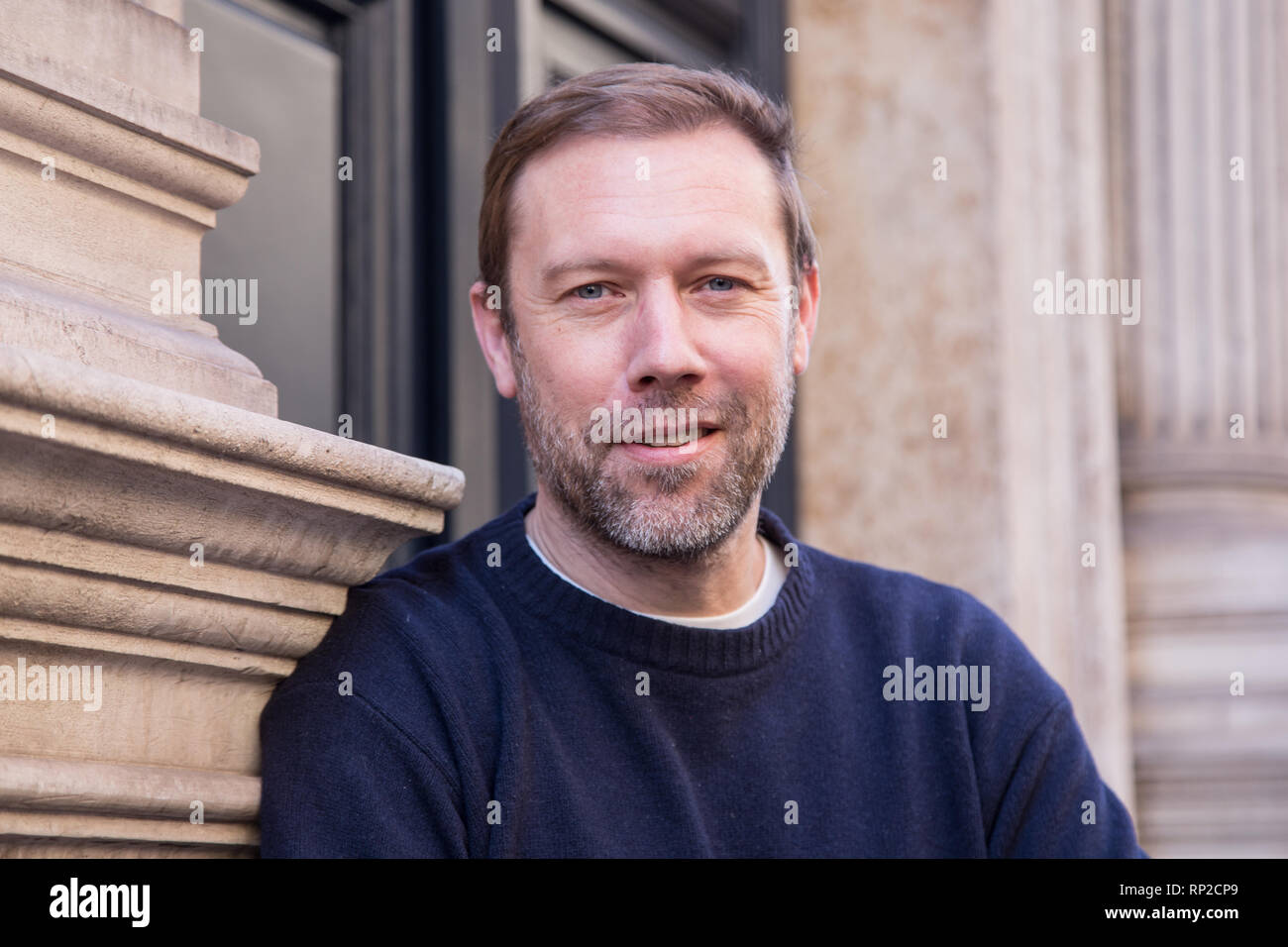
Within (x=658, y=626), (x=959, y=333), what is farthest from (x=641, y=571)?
(x=959, y=333)

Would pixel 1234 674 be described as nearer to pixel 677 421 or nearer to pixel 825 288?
pixel 825 288

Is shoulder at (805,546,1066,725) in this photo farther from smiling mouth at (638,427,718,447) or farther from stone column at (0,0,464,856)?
stone column at (0,0,464,856)

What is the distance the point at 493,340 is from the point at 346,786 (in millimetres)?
756

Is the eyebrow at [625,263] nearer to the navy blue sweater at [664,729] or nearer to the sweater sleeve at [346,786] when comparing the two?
the navy blue sweater at [664,729]

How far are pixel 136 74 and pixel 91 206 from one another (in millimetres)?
160

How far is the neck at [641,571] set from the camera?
193cm

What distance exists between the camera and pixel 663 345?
6.03ft

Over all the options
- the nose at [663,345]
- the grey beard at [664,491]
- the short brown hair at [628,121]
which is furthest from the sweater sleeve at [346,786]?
the short brown hair at [628,121]

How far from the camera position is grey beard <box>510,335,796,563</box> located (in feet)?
6.19

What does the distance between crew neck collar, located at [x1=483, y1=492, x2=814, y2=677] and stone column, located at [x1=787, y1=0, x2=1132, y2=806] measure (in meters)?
2.13

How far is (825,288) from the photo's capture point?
4152 mm

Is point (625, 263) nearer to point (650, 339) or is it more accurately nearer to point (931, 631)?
point (650, 339)

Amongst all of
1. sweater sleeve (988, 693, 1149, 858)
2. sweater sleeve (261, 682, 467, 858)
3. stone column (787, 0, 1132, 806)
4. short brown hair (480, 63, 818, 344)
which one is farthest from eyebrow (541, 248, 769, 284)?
stone column (787, 0, 1132, 806)

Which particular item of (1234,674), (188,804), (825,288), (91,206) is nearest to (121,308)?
(91,206)
